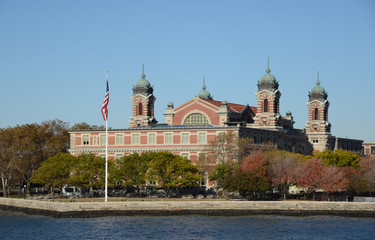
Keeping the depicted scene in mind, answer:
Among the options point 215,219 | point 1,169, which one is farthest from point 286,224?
point 1,169

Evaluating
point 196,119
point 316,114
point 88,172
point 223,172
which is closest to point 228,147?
point 223,172

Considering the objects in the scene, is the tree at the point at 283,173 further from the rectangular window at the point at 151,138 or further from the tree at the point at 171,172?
the rectangular window at the point at 151,138

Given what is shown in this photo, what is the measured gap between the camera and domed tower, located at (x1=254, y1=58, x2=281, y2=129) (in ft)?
436

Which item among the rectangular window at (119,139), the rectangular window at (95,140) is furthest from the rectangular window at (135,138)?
the rectangular window at (95,140)

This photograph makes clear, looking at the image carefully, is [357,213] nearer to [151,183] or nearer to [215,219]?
[215,219]

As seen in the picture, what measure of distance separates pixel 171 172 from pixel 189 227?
2931 cm

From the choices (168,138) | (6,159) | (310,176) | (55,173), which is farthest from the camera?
(168,138)

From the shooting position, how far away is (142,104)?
13925 cm

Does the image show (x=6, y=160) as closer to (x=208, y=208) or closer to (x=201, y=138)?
(x=201, y=138)

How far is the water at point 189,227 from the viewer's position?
68250 millimetres

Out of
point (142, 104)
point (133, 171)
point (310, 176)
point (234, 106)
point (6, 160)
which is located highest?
point (142, 104)

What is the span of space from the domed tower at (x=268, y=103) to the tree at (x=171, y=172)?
32.6 meters

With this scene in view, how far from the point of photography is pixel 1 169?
357 ft

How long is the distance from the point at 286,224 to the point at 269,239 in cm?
986
